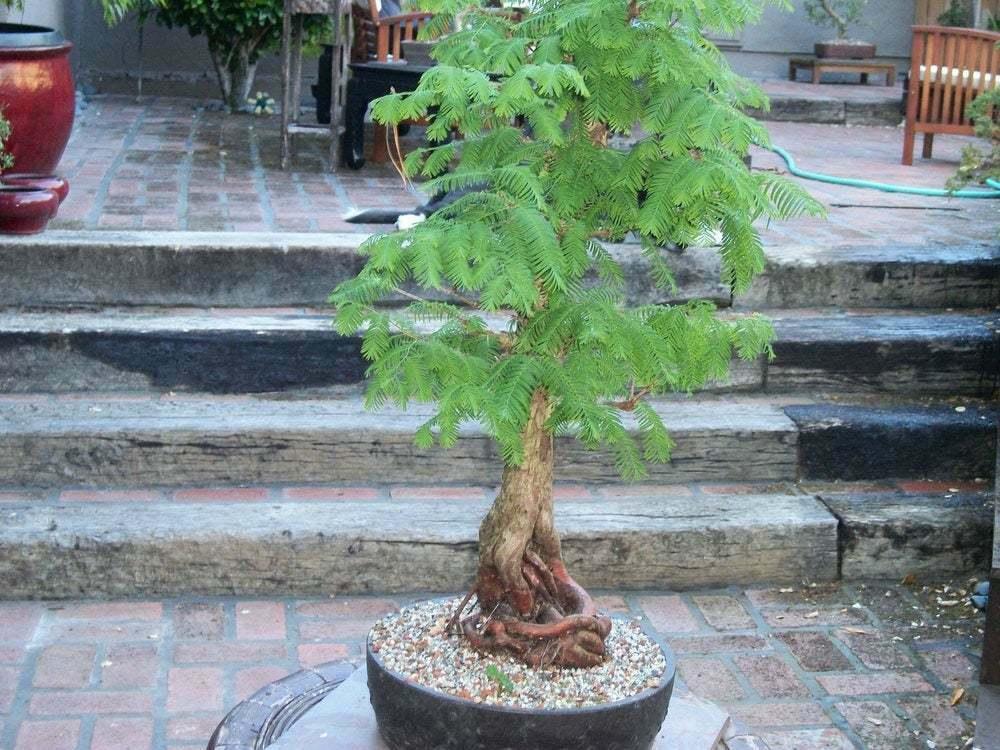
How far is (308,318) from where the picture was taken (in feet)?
14.5

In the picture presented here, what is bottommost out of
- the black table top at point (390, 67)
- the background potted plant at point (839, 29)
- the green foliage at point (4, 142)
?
the green foliage at point (4, 142)

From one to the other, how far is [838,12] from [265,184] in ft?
21.7

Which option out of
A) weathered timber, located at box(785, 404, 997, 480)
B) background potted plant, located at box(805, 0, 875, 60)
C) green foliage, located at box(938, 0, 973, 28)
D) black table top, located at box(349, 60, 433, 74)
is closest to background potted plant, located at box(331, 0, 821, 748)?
weathered timber, located at box(785, 404, 997, 480)

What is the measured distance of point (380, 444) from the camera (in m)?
4.04

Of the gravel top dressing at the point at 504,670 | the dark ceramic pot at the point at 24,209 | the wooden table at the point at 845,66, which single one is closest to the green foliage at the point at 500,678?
the gravel top dressing at the point at 504,670

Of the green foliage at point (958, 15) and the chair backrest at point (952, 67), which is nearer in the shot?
the chair backrest at point (952, 67)

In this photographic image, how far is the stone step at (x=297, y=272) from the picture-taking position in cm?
444

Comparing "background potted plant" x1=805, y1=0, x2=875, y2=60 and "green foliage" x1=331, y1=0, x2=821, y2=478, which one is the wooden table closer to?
"background potted plant" x1=805, y1=0, x2=875, y2=60

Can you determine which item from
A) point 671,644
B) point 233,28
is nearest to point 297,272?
point 671,644

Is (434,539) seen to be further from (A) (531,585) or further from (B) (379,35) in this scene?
(B) (379,35)

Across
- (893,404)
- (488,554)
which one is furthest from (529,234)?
(893,404)

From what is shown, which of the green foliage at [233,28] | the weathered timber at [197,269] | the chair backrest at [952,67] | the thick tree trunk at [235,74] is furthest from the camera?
the thick tree trunk at [235,74]

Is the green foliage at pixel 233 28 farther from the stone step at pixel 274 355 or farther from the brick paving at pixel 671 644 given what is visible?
the brick paving at pixel 671 644

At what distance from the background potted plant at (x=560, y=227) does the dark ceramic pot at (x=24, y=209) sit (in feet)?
8.22
